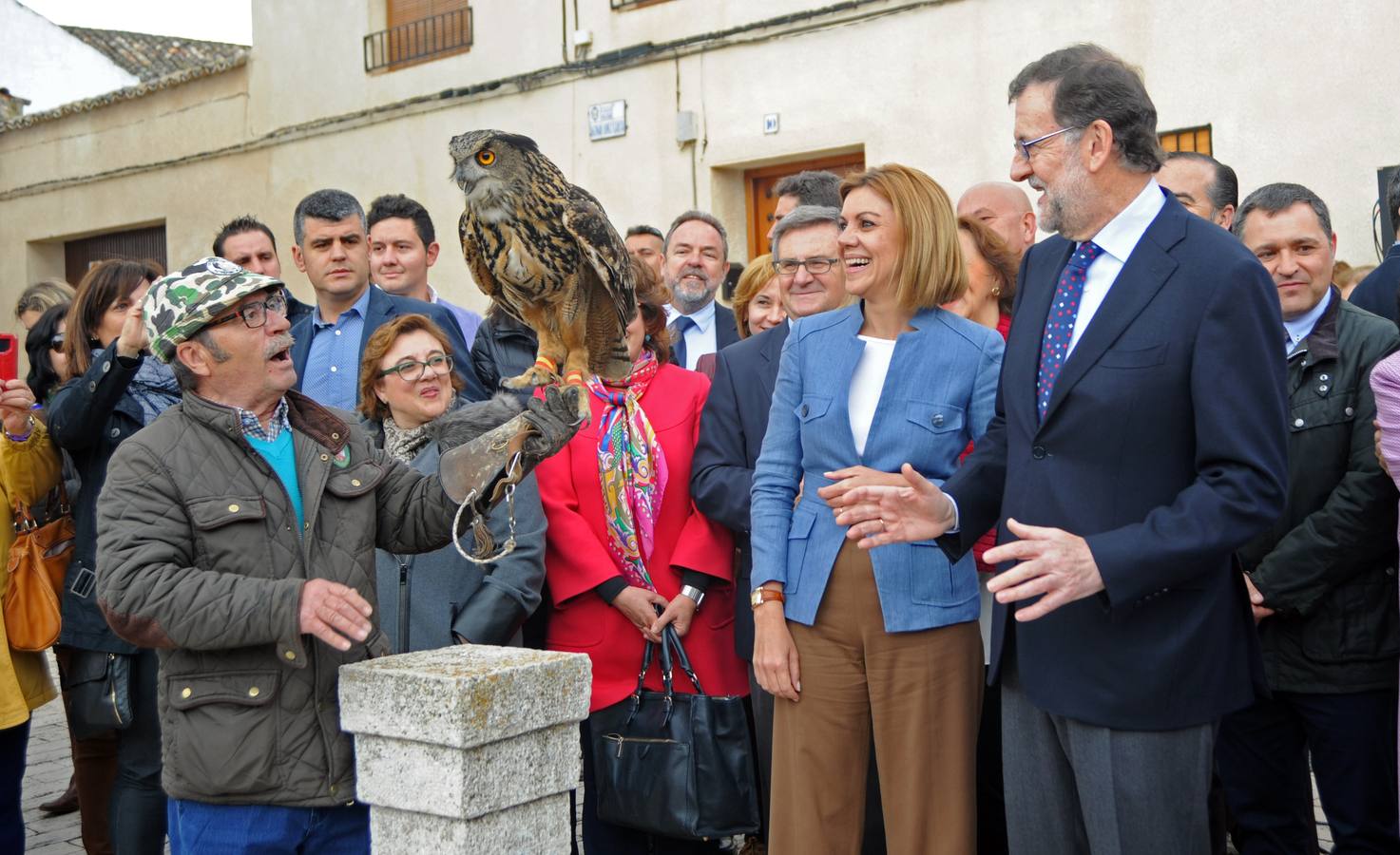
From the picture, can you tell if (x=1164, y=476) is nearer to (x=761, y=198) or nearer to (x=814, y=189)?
(x=814, y=189)

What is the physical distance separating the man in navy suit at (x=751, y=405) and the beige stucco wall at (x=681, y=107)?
4.76 metres

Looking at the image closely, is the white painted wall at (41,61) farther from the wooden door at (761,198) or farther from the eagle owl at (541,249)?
the eagle owl at (541,249)

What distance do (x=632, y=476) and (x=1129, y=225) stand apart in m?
1.69

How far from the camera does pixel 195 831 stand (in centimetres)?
258

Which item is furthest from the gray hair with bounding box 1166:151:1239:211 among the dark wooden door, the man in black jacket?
the dark wooden door

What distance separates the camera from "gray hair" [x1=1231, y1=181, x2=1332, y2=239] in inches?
140

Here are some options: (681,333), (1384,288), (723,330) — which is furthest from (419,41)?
(1384,288)

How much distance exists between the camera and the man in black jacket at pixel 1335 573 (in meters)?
3.18

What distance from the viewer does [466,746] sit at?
7.58 feet

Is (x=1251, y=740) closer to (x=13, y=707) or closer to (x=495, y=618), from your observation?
(x=495, y=618)

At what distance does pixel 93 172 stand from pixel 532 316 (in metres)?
15.4

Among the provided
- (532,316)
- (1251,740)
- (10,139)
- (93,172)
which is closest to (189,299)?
(532,316)

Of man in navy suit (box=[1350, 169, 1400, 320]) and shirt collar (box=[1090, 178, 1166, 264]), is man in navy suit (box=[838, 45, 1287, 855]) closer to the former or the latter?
shirt collar (box=[1090, 178, 1166, 264])

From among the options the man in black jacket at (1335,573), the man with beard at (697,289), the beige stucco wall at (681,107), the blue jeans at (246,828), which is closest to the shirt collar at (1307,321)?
the man in black jacket at (1335,573)
